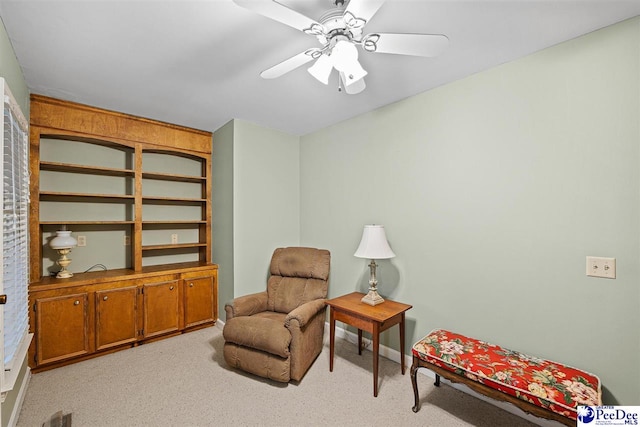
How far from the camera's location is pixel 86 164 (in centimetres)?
317

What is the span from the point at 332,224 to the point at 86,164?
2807 millimetres

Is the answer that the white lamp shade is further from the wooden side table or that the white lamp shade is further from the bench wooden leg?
the bench wooden leg

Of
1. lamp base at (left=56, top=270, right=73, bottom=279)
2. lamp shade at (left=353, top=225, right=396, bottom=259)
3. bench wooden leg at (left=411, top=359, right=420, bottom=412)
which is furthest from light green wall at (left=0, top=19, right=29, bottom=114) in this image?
bench wooden leg at (left=411, top=359, right=420, bottom=412)

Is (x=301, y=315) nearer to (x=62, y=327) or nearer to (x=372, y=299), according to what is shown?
(x=372, y=299)

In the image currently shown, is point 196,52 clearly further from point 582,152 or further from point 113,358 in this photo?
point 113,358

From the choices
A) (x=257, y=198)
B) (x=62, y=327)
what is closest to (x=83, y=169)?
(x=62, y=327)

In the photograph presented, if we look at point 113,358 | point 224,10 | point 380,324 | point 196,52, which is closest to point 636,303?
point 380,324

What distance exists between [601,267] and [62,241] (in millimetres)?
4250

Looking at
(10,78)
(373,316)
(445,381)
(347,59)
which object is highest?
(10,78)

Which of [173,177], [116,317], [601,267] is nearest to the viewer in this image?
[601,267]

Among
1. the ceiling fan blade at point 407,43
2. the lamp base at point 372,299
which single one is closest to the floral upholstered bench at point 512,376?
the lamp base at point 372,299

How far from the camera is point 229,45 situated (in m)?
1.90

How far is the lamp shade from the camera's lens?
2523 mm

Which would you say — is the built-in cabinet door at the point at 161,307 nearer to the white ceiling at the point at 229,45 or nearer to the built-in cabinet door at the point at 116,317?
the built-in cabinet door at the point at 116,317
